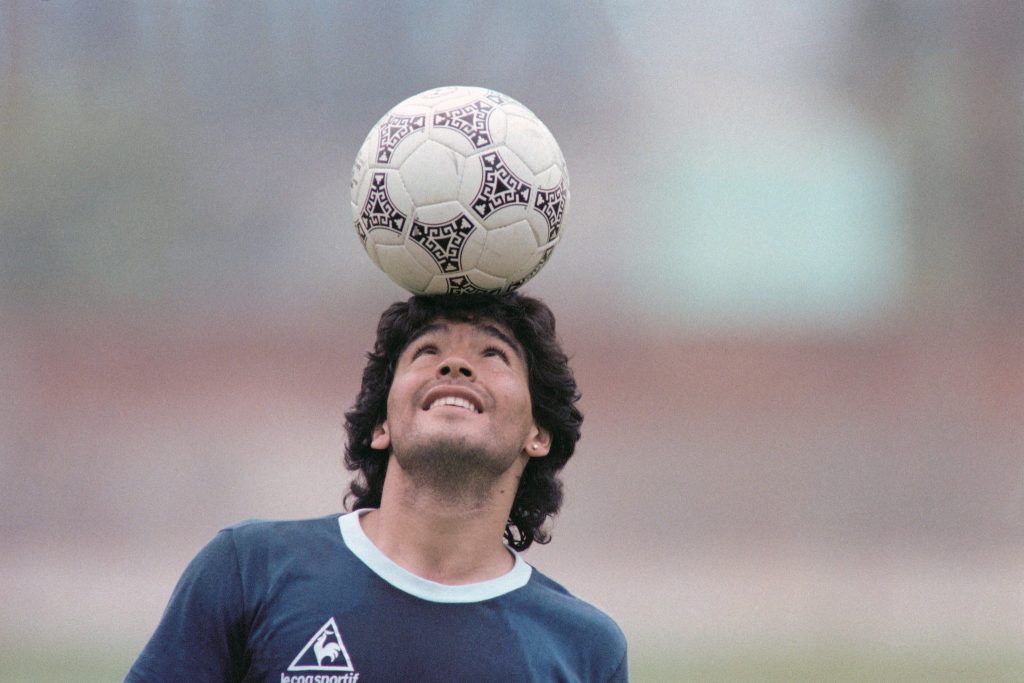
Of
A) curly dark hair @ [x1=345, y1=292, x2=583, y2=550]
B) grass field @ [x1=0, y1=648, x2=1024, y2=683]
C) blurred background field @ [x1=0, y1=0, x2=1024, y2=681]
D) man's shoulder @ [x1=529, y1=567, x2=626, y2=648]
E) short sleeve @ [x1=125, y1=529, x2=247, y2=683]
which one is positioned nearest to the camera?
short sleeve @ [x1=125, y1=529, x2=247, y2=683]

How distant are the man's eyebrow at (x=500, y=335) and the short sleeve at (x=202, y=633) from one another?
1.02 metres

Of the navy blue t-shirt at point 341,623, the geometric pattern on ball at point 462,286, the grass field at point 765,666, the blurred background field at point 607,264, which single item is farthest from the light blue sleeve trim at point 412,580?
the blurred background field at point 607,264

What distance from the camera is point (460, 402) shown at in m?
4.04

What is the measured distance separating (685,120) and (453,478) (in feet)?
45.2

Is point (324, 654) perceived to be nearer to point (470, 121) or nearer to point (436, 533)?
point (436, 533)

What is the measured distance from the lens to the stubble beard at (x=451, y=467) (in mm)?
3941

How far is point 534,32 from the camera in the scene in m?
17.0

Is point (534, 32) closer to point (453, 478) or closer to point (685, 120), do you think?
point (685, 120)

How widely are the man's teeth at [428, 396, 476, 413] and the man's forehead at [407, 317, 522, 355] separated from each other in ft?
0.78

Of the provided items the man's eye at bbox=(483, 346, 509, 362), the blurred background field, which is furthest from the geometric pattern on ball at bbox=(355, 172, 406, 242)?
the blurred background field

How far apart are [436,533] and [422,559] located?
0.09 meters

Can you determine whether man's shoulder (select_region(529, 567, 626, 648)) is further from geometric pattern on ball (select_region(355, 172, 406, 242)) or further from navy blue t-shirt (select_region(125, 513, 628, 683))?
geometric pattern on ball (select_region(355, 172, 406, 242))

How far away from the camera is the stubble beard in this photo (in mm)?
3941

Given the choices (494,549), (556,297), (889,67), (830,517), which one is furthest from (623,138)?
(494,549)
